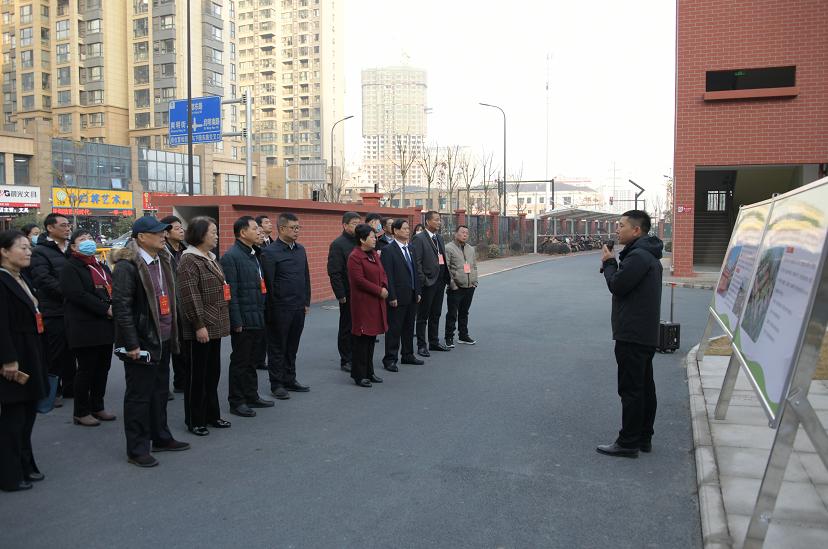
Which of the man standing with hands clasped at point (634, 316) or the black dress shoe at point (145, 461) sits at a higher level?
the man standing with hands clasped at point (634, 316)

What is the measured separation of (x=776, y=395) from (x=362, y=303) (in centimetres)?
499

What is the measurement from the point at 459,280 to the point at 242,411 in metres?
4.67

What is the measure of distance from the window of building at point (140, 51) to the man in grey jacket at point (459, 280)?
74.5m

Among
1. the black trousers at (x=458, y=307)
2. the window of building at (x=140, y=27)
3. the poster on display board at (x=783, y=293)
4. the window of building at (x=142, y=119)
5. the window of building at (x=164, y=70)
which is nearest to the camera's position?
the poster on display board at (x=783, y=293)

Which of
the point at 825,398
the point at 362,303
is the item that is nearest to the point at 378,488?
the point at 362,303

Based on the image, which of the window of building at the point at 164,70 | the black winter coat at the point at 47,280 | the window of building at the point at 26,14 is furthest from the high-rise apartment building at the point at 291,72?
the black winter coat at the point at 47,280

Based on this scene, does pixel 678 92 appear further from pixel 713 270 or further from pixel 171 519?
pixel 171 519

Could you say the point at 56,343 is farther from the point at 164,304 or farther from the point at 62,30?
the point at 62,30

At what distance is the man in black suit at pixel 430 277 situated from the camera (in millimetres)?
9789

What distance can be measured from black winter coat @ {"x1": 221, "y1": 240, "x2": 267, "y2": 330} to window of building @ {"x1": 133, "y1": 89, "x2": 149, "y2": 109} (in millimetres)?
76181

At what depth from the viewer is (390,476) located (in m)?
5.00

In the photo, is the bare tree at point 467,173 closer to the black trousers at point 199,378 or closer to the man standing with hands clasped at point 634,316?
the black trousers at point 199,378

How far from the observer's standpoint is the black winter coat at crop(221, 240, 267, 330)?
21.3ft

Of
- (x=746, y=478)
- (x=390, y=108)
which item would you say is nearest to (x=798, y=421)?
(x=746, y=478)
